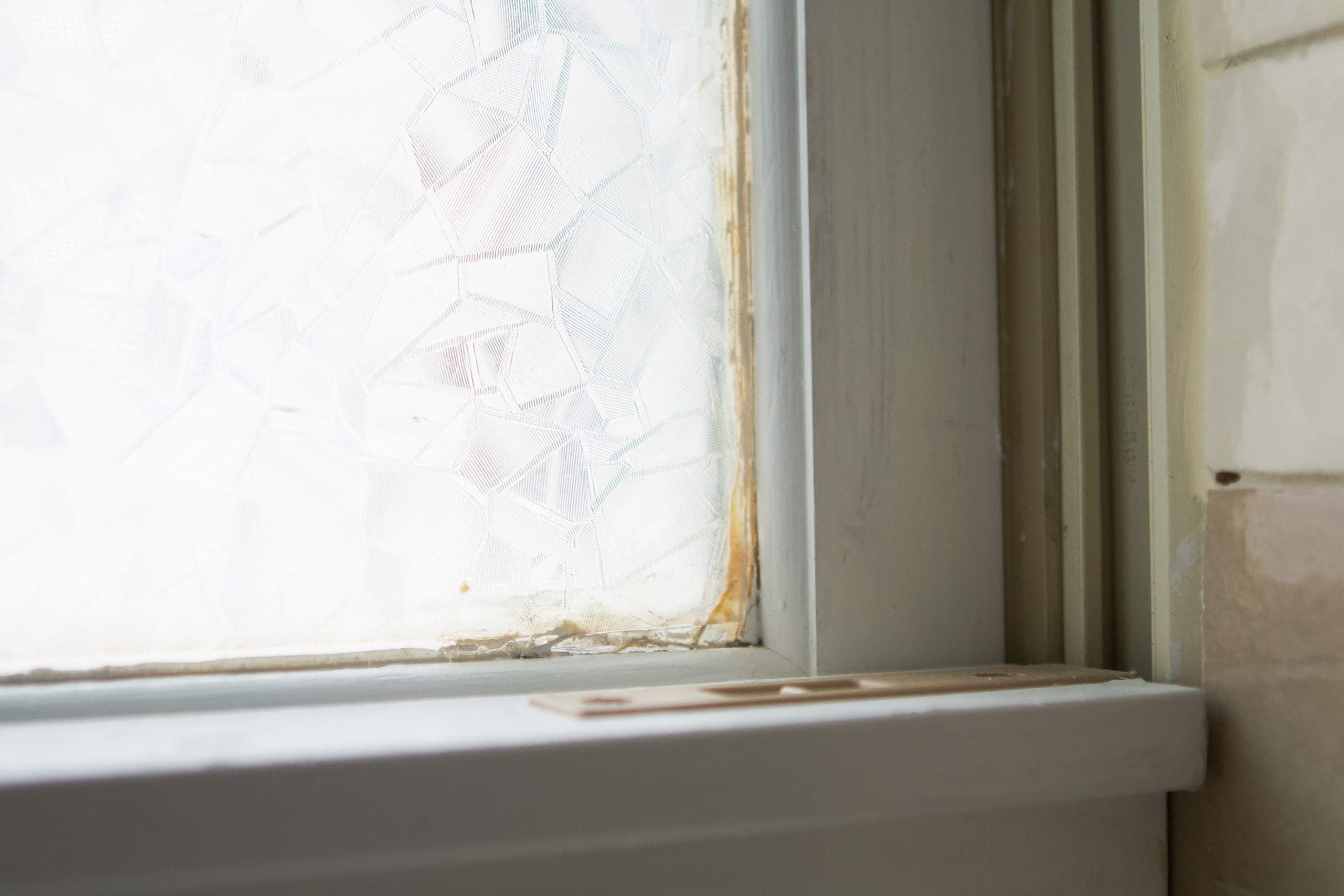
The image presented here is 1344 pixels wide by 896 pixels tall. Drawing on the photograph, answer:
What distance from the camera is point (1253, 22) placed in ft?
1.47

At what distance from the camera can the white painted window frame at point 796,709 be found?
1.10 feet

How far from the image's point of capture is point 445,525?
20.0 inches

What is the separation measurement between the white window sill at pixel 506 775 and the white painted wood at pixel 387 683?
2 centimetres

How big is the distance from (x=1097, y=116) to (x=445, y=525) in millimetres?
424

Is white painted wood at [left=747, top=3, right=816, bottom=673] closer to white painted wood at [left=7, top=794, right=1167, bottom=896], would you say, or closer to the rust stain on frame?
the rust stain on frame

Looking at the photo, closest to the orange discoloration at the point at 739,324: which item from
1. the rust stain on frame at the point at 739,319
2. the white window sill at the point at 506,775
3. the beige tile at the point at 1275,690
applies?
the rust stain on frame at the point at 739,319

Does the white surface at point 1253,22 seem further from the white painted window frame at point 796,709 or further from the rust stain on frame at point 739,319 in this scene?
the rust stain on frame at point 739,319

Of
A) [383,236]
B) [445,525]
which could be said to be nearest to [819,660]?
[445,525]

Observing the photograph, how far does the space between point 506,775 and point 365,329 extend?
0.25 metres

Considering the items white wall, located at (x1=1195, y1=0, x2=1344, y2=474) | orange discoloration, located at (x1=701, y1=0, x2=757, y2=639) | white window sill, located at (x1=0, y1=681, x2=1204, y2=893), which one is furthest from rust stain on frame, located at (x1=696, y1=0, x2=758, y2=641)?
white wall, located at (x1=1195, y1=0, x2=1344, y2=474)

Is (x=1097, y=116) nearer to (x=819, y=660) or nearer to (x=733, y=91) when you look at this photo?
(x=733, y=91)

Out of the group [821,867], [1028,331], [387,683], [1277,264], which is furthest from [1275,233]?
[387,683]

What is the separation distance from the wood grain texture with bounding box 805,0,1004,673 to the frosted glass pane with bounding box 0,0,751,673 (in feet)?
0.20

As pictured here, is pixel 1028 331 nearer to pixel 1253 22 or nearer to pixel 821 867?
pixel 1253 22
